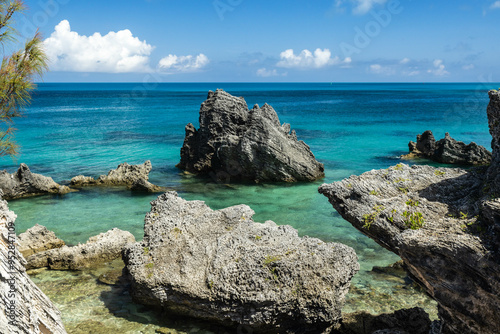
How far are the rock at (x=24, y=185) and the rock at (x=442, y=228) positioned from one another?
1938 centimetres

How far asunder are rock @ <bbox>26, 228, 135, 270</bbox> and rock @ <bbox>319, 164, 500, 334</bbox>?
8.47 m

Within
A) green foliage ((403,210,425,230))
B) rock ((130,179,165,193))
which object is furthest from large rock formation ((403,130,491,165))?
green foliage ((403,210,425,230))

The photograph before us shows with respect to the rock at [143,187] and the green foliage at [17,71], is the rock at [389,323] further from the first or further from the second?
the rock at [143,187]

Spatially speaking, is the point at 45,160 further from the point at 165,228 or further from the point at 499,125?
the point at 499,125

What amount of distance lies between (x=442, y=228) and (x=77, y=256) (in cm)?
1088

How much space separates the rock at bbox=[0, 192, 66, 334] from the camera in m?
4.02

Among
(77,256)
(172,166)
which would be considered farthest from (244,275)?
(172,166)

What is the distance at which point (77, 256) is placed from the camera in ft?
42.1

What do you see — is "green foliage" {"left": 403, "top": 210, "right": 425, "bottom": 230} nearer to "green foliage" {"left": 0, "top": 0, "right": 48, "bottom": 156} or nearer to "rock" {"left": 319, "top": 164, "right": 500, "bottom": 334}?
"rock" {"left": 319, "top": 164, "right": 500, "bottom": 334}

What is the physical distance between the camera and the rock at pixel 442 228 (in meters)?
5.85

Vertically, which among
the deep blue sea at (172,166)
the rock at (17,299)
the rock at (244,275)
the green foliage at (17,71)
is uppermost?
the green foliage at (17,71)

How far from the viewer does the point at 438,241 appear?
20.5 ft

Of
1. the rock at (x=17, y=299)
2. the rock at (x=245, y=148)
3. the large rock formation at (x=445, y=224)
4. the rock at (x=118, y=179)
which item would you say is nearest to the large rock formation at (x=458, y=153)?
the rock at (x=245, y=148)

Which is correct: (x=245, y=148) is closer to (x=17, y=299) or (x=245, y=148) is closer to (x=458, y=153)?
(x=458, y=153)
